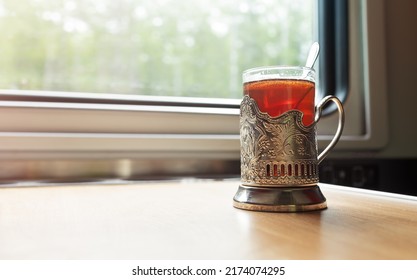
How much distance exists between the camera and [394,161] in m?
1.00

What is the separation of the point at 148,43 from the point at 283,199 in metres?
0.61

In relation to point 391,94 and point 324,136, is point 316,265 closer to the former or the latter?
point 324,136

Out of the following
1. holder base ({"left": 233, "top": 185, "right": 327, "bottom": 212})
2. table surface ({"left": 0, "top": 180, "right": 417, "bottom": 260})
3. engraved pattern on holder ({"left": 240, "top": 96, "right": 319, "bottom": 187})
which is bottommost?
table surface ({"left": 0, "top": 180, "right": 417, "bottom": 260})

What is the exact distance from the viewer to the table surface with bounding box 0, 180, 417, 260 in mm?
285

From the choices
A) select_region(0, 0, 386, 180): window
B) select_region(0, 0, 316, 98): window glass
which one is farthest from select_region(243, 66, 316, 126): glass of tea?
select_region(0, 0, 316, 98): window glass

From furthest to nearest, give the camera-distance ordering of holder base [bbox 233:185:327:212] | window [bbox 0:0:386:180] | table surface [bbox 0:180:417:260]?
window [bbox 0:0:386:180], holder base [bbox 233:185:327:212], table surface [bbox 0:180:417:260]

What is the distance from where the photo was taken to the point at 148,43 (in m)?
0.96

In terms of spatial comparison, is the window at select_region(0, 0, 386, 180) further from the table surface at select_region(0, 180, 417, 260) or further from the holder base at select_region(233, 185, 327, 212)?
the holder base at select_region(233, 185, 327, 212)

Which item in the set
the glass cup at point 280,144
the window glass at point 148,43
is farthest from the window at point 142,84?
the glass cup at point 280,144

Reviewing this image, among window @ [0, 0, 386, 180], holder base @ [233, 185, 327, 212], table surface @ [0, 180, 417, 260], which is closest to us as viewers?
table surface @ [0, 180, 417, 260]

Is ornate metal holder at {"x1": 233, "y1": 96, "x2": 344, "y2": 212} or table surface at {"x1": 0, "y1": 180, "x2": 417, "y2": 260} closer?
table surface at {"x1": 0, "y1": 180, "x2": 417, "y2": 260}

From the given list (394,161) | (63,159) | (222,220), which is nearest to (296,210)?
(222,220)

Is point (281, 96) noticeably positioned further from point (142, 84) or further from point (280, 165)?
point (142, 84)

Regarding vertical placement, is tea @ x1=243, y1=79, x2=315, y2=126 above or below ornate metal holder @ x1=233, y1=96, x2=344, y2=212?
above
